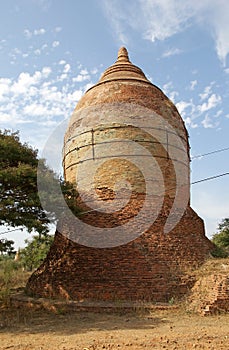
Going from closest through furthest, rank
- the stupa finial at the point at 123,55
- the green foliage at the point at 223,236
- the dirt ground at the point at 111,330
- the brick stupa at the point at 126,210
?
1. the dirt ground at the point at 111,330
2. the brick stupa at the point at 126,210
3. the stupa finial at the point at 123,55
4. the green foliage at the point at 223,236

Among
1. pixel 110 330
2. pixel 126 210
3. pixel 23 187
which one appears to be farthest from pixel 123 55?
pixel 110 330

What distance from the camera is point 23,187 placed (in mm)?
9391

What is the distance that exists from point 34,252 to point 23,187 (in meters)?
17.8

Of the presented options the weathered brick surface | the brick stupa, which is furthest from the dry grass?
the brick stupa

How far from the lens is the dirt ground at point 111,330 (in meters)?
6.31

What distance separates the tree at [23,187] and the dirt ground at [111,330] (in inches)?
86.8

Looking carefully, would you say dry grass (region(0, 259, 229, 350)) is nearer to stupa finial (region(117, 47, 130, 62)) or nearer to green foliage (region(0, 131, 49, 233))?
green foliage (region(0, 131, 49, 233))

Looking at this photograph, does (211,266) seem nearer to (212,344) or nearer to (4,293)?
(212,344)

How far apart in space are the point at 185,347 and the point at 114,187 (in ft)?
19.7

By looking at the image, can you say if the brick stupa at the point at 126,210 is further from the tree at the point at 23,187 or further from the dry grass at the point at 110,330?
the tree at the point at 23,187

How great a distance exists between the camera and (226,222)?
77.2ft

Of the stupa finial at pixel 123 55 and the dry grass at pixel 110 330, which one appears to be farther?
the stupa finial at pixel 123 55

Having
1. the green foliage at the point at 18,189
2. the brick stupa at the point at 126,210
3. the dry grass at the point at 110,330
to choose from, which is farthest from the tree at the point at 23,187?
the dry grass at the point at 110,330

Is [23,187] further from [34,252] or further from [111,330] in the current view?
[34,252]
